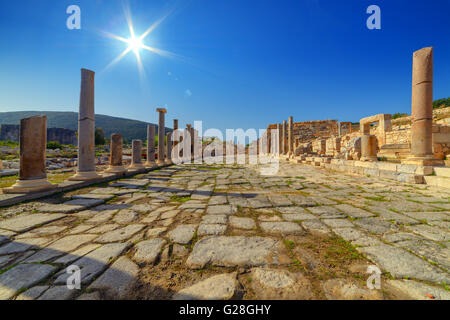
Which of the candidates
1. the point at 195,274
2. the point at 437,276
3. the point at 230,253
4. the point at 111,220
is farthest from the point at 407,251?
the point at 111,220

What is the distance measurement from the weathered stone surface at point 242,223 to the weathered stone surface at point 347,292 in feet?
3.47

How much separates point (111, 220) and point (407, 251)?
3.25 m

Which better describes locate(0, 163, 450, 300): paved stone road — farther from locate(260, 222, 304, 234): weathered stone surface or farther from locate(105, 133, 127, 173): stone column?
locate(105, 133, 127, 173): stone column

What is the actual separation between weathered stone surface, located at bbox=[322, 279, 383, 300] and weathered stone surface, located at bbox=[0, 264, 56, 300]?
197cm

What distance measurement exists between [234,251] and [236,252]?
0.02 m

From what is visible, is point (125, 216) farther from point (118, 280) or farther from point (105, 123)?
point (105, 123)

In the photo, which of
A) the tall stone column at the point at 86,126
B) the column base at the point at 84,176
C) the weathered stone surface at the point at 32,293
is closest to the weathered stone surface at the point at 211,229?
the weathered stone surface at the point at 32,293

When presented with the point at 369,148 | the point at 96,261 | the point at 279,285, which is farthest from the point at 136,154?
the point at 369,148

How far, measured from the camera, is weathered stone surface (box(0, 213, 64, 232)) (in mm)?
2203

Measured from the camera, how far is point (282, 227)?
2.21m

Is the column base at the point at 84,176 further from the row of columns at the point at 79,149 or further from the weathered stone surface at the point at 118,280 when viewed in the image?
the weathered stone surface at the point at 118,280

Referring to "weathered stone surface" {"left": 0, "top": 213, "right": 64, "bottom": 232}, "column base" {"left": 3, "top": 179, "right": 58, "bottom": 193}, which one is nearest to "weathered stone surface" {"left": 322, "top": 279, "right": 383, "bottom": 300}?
"weathered stone surface" {"left": 0, "top": 213, "right": 64, "bottom": 232}

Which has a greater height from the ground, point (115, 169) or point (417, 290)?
point (115, 169)
